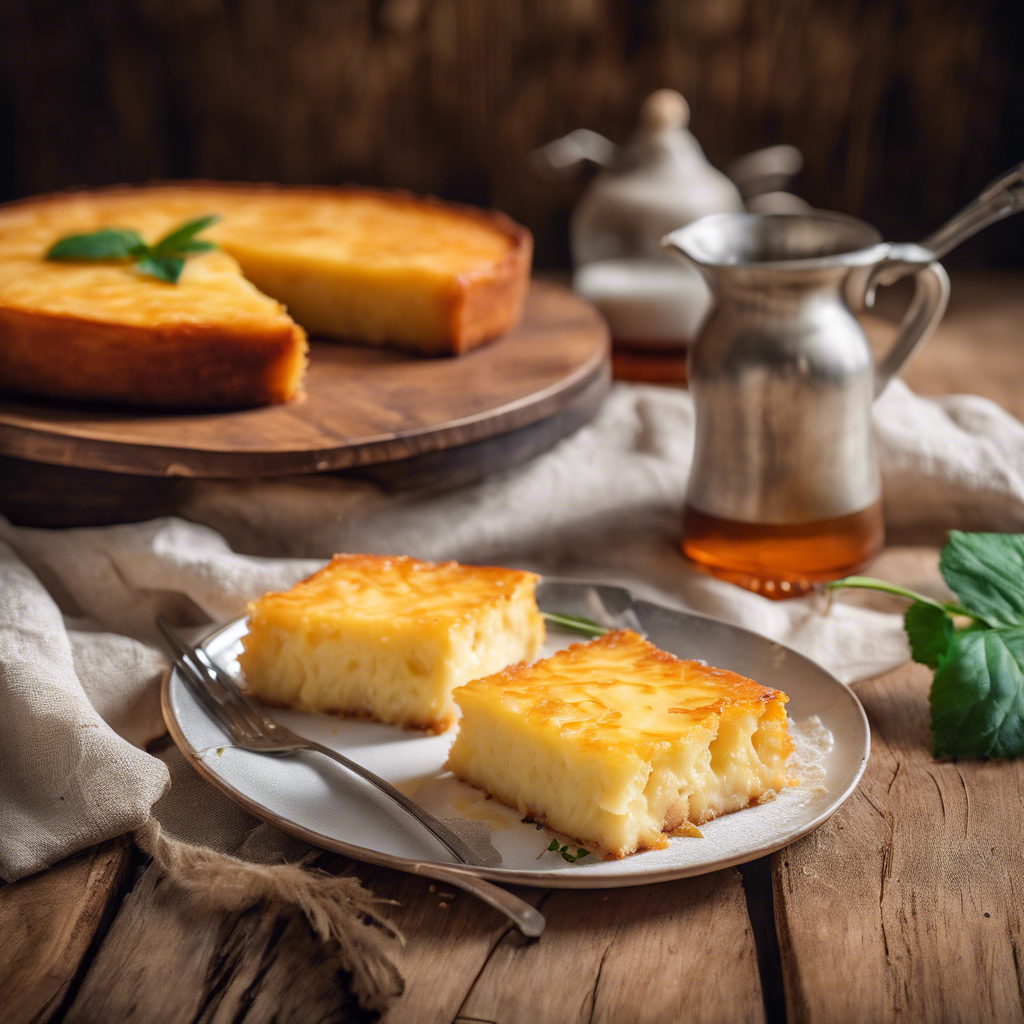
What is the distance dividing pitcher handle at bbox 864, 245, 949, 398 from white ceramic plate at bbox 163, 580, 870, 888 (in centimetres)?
65

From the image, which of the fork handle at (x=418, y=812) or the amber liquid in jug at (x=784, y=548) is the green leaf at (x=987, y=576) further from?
the fork handle at (x=418, y=812)

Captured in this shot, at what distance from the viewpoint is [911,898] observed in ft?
4.47

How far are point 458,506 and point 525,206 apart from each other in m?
2.13

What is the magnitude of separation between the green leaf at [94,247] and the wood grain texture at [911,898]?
6.02 ft

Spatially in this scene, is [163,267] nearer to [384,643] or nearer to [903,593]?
[384,643]

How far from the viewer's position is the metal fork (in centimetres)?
127

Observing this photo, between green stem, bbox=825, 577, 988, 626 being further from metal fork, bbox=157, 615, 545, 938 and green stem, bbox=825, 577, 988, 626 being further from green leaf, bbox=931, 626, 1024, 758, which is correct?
metal fork, bbox=157, 615, 545, 938

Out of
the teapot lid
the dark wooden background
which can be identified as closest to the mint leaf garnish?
the teapot lid

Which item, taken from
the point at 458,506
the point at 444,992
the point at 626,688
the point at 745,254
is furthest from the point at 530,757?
the point at 745,254

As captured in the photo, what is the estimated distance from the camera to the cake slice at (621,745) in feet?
4.44

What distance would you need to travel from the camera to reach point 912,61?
12.5 ft

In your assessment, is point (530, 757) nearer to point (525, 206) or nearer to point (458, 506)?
point (458, 506)

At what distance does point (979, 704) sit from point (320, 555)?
1195 mm

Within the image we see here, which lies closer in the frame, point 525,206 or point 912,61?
point 912,61
